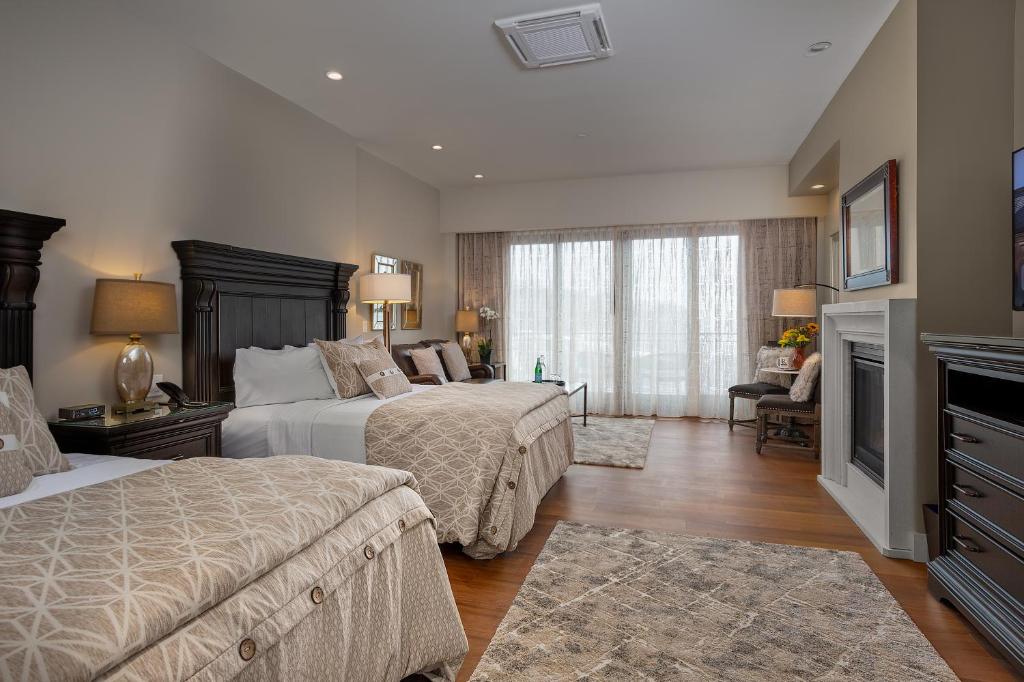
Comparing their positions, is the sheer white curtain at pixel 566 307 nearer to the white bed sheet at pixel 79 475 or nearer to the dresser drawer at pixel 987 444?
the dresser drawer at pixel 987 444

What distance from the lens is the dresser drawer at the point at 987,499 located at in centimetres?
195

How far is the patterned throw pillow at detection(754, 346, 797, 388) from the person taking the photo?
19.1ft

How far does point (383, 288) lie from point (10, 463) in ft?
11.3

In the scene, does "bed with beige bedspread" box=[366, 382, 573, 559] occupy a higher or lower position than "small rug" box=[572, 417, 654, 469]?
higher

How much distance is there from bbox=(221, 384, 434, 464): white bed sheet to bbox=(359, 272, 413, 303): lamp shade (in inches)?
71.9

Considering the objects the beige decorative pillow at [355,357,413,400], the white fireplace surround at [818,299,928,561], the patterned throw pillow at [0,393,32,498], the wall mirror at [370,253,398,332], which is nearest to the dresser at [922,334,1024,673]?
the white fireplace surround at [818,299,928,561]

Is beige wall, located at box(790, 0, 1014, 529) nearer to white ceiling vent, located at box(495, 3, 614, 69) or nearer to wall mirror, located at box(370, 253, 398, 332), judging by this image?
white ceiling vent, located at box(495, 3, 614, 69)

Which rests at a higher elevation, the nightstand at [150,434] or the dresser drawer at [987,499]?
the nightstand at [150,434]

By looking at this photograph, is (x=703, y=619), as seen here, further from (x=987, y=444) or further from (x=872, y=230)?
(x=872, y=230)

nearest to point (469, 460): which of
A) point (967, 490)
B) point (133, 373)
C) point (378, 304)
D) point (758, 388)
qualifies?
point (133, 373)

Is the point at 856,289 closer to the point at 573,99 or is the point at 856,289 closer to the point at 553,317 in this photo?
the point at 573,99

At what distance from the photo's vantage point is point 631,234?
700 cm

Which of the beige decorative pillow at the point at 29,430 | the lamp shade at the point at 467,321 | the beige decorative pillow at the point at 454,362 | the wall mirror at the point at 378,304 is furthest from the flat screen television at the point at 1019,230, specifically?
the lamp shade at the point at 467,321

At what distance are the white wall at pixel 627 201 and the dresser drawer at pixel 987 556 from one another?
4.72m
